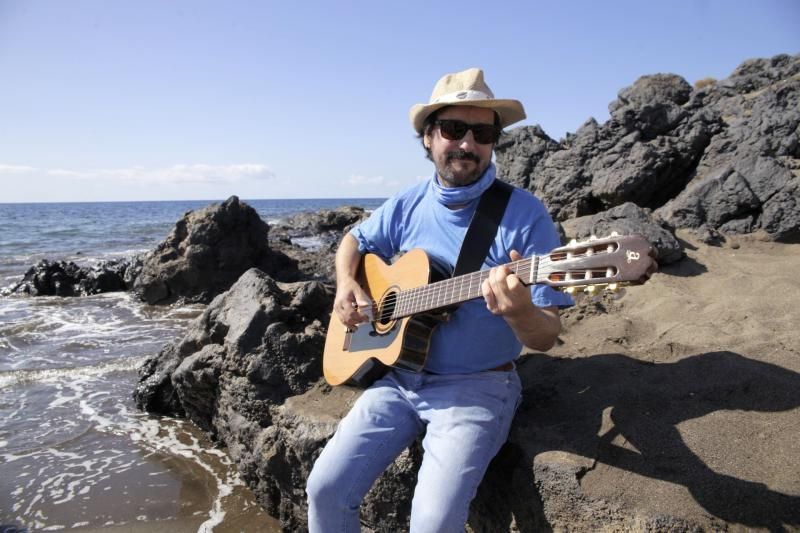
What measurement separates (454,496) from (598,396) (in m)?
1.25

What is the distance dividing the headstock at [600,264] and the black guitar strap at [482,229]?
0.57 m

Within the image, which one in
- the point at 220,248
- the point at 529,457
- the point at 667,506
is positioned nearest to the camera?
the point at 667,506

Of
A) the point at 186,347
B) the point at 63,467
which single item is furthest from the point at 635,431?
the point at 63,467

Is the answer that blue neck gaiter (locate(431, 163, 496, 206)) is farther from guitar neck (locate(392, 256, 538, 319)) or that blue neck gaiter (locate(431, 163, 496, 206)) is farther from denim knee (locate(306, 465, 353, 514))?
denim knee (locate(306, 465, 353, 514))

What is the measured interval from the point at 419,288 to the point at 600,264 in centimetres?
108

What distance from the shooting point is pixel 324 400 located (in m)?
3.75

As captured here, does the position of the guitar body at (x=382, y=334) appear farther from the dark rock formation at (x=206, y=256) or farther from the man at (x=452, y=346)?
the dark rock formation at (x=206, y=256)

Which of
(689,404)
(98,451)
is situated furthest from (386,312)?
(98,451)

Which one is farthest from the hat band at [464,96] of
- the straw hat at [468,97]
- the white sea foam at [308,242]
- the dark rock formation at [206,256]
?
the white sea foam at [308,242]

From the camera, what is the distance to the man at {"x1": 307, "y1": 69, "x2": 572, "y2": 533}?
2.36 m

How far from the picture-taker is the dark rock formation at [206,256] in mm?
11641

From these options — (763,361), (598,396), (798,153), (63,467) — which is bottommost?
(63,467)

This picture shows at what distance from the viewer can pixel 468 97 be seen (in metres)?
2.94

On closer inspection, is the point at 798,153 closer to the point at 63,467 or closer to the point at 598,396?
the point at 598,396
